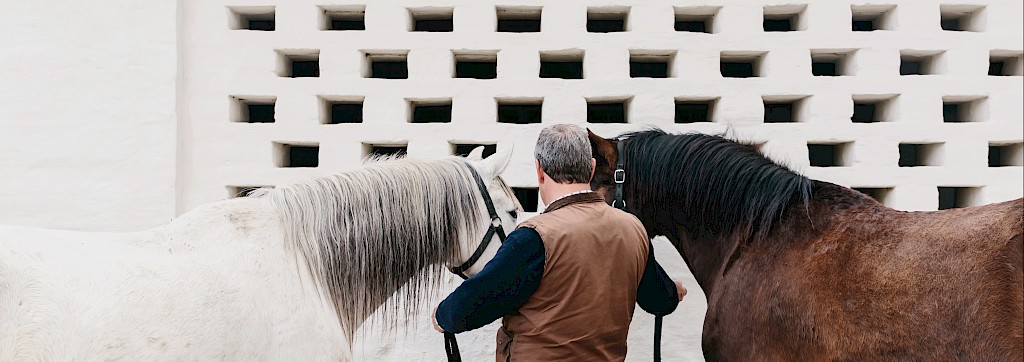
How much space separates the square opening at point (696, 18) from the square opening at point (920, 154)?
4.03 feet

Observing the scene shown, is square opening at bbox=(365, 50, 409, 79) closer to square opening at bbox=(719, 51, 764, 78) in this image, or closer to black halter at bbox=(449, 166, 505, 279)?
black halter at bbox=(449, 166, 505, 279)

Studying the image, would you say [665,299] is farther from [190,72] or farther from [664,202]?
[190,72]

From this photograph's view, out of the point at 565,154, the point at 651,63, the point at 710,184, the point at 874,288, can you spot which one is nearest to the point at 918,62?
the point at 651,63

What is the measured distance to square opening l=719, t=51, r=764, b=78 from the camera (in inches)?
140

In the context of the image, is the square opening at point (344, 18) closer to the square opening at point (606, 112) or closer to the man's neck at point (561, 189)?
the square opening at point (606, 112)

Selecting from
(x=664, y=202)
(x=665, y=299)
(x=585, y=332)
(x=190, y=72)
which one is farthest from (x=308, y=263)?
(x=190, y=72)

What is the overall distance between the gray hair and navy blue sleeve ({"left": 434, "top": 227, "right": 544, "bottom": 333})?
21 cm

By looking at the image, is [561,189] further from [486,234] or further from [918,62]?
[918,62]

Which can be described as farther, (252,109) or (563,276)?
(252,109)

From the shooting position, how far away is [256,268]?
2.19 m

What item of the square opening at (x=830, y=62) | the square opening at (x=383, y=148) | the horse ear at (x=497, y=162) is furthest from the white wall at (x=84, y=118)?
the square opening at (x=830, y=62)

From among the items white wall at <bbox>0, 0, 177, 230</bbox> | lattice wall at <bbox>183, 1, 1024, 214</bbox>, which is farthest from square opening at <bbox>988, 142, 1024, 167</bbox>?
white wall at <bbox>0, 0, 177, 230</bbox>

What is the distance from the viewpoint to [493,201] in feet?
8.57

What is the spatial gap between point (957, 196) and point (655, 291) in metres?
2.24
